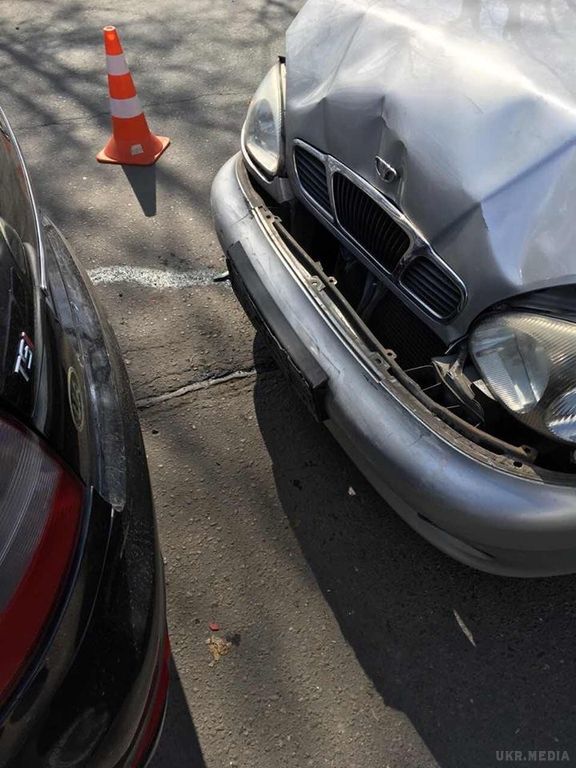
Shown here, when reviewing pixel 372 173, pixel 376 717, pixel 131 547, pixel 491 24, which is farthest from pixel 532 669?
pixel 491 24

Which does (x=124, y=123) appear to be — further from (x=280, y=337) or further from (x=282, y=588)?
(x=282, y=588)

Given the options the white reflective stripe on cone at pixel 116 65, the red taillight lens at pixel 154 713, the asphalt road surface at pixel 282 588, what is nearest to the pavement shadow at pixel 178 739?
the asphalt road surface at pixel 282 588

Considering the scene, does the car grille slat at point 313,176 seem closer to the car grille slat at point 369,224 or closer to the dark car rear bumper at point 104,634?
the car grille slat at point 369,224

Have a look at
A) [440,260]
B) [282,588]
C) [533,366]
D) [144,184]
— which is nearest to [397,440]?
[533,366]

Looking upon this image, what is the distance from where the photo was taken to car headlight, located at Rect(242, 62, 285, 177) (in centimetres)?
239

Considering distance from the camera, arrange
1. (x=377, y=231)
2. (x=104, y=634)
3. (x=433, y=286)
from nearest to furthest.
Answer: (x=104, y=634) → (x=433, y=286) → (x=377, y=231)

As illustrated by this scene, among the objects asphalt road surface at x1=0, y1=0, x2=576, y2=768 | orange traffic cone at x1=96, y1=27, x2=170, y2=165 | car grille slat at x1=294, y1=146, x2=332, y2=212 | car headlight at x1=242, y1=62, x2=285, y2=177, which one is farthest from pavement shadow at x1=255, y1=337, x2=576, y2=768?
orange traffic cone at x1=96, y1=27, x2=170, y2=165

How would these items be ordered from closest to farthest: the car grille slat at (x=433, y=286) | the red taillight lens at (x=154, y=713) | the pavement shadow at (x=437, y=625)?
the red taillight lens at (x=154, y=713) → the car grille slat at (x=433, y=286) → the pavement shadow at (x=437, y=625)

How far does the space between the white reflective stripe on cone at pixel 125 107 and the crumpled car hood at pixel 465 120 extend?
1901 mm

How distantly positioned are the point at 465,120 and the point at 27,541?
4.98ft

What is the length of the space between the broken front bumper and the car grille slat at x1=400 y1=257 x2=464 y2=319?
8.6 inches

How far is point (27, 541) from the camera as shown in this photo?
46.9 inches

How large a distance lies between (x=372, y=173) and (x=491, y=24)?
2.13 feet

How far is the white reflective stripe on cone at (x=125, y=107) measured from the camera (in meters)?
3.87
